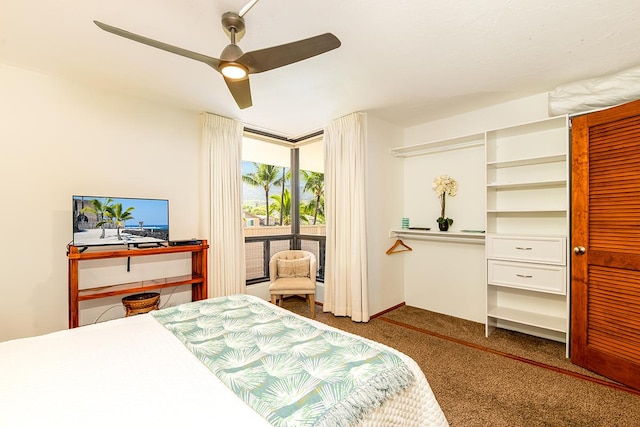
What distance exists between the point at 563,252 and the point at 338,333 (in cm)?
242

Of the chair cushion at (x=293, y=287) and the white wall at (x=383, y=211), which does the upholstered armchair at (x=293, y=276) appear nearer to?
the chair cushion at (x=293, y=287)

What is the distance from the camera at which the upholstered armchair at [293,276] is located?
3.47 metres

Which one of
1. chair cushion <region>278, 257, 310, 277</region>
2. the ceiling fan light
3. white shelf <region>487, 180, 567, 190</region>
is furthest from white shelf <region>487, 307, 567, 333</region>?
the ceiling fan light

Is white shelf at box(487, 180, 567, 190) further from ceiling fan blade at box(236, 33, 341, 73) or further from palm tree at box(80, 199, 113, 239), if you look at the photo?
palm tree at box(80, 199, 113, 239)

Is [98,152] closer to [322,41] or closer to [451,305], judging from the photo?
[322,41]

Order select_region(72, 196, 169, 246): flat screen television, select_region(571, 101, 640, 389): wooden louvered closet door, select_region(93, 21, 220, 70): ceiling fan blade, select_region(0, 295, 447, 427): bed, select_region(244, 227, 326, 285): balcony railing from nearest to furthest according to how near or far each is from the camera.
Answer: select_region(0, 295, 447, 427): bed
select_region(93, 21, 220, 70): ceiling fan blade
select_region(571, 101, 640, 389): wooden louvered closet door
select_region(72, 196, 169, 246): flat screen television
select_region(244, 227, 326, 285): balcony railing

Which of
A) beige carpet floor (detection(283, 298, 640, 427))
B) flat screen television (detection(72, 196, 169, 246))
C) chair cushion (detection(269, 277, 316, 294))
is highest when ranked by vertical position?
flat screen television (detection(72, 196, 169, 246))

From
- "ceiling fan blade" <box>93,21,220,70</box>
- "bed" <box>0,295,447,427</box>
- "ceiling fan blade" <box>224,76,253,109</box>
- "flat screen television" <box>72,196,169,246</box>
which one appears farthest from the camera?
"flat screen television" <box>72,196,169,246</box>

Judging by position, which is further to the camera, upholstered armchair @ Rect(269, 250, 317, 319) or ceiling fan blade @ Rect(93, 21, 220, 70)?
upholstered armchair @ Rect(269, 250, 317, 319)

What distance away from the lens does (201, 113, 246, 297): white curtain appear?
11.1 ft

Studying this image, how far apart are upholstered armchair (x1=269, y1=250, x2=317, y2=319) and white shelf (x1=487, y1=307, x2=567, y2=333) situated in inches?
80.7

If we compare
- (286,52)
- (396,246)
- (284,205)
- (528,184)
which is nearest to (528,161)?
(528,184)

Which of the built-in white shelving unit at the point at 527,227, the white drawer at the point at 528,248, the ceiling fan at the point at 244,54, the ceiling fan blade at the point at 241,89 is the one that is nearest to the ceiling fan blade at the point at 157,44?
the ceiling fan at the point at 244,54

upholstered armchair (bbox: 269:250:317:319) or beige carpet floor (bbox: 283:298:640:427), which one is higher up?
upholstered armchair (bbox: 269:250:317:319)
